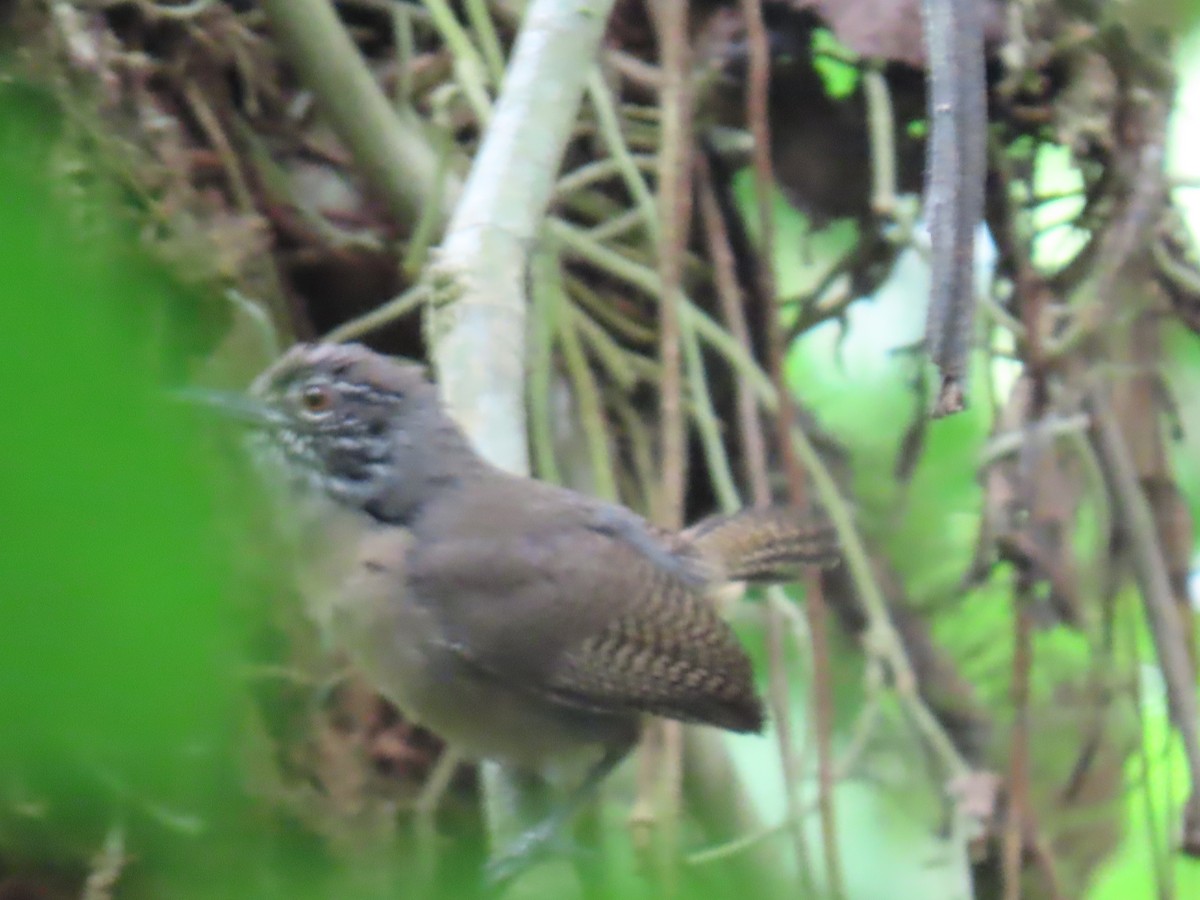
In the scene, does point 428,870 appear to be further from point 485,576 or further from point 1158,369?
point 1158,369

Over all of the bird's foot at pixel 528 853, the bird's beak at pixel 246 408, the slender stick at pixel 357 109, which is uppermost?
the slender stick at pixel 357 109

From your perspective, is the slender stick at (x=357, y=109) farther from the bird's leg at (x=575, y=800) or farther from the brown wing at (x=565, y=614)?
the bird's leg at (x=575, y=800)

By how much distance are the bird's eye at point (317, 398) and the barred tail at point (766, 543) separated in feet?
2.21

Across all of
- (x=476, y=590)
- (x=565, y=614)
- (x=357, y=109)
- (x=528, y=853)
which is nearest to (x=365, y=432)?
(x=476, y=590)

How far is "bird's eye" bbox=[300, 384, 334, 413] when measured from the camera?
8.20 ft

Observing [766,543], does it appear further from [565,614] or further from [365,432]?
[365,432]

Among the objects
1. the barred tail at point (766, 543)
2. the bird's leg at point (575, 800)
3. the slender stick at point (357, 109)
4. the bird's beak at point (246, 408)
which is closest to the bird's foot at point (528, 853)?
the bird's leg at point (575, 800)

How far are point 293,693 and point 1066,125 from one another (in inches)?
90.1

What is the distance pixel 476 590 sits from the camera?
2426mm

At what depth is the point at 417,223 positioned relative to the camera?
2893 millimetres

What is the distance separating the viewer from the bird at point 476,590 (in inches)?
93.2

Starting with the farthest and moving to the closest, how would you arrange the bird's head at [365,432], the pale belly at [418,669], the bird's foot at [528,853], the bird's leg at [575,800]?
the bird's head at [365,432] → the pale belly at [418,669] → the bird's leg at [575,800] → the bird's foot at [528,853]

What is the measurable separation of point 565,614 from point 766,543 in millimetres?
451

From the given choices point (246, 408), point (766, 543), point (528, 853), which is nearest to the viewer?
point (528, 853)
